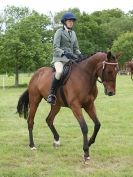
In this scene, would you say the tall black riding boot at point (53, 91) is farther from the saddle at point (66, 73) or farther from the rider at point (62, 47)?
the saddle at point (66, 73)

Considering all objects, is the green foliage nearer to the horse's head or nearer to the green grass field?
the green grass field

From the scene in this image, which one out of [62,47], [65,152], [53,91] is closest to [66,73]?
[53,91]

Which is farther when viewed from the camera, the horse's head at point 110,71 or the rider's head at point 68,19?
the rider's head at point 68,19

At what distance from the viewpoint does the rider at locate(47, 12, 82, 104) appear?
918 centimetres

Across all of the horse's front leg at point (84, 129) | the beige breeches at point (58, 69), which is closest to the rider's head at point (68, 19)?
the beige breeches at point (58, 69)

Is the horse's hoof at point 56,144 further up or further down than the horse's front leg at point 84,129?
further down

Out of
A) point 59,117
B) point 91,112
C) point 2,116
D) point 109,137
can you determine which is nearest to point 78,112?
point 91,112

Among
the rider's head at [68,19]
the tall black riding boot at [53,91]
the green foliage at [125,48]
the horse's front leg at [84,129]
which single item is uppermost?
the rider's head at [68,19]

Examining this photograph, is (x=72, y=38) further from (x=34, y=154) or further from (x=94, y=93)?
(x=34, y=154)

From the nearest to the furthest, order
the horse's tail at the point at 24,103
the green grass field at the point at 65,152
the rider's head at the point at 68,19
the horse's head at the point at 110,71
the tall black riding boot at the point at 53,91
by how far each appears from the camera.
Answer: the green grass field at the point at 65,152, the horse's head at the point at 110,71, the rider's head at the point at 68,19, the tall black riding boot at the point at 53,91, the horse's tail at the point at 24,103

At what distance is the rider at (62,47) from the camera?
918 centimetres

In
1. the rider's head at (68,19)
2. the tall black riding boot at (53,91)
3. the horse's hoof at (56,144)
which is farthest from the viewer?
the horse's hoof at (56,144)

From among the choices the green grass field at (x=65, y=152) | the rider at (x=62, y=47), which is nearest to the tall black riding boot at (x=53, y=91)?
the rider at (x=62, y=47)

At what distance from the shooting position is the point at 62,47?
941cm
